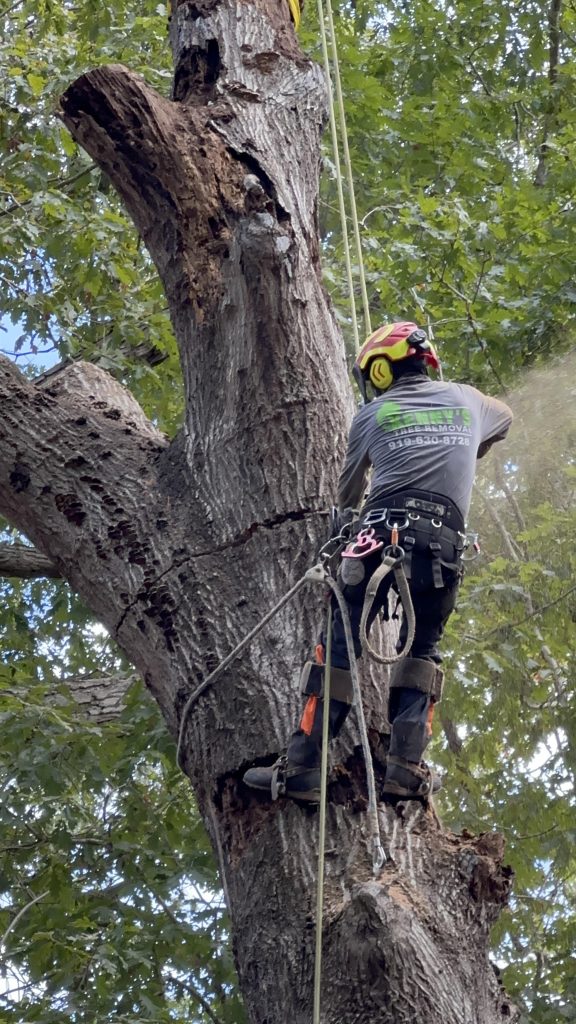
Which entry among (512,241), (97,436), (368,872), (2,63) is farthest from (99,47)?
(368,872)

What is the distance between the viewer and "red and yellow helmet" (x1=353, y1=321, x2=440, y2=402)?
4.12 metres

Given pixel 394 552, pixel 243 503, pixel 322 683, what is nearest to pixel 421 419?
pixel 394 552

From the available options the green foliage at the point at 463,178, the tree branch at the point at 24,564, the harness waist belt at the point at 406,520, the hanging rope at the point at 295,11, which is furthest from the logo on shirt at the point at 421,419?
the green foliage at the point at 463,178

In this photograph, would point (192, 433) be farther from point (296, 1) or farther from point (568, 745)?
point (568, 745)

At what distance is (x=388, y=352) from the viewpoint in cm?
413

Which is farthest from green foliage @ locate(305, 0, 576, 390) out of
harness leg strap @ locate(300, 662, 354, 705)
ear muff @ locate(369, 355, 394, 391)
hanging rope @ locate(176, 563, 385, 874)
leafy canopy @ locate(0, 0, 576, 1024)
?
harness leg strap @ locate(300, 662, 354, 705)

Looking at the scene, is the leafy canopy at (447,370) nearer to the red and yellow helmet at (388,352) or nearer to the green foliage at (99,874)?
the green foliage at (99,874)

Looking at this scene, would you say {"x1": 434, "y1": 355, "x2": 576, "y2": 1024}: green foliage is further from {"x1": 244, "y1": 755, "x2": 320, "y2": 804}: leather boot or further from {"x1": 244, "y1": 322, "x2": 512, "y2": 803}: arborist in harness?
{"x1": 244, "y1": 755, "x2": 320, "y2": 804}: leather boot

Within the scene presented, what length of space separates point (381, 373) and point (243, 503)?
0.63m

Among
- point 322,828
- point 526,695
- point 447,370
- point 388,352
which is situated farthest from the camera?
point 447,370

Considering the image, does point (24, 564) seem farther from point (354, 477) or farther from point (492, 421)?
point (492, 421)

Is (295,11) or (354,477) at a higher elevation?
(295,11)

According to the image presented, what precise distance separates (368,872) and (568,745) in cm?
390

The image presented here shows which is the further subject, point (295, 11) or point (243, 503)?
point (295, 11)
